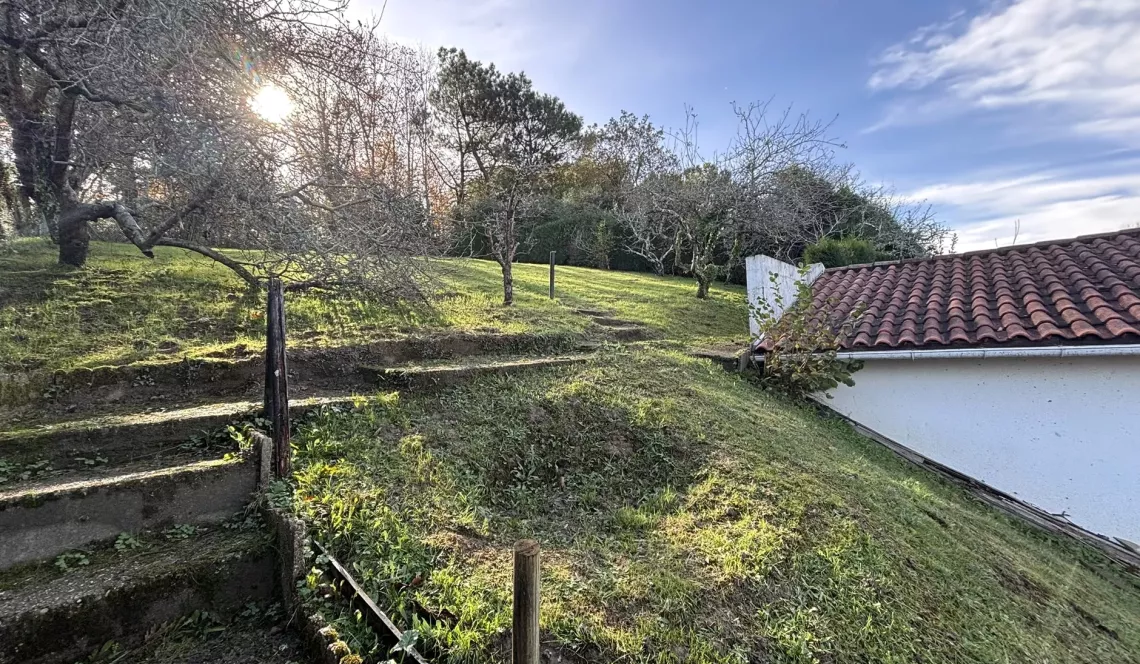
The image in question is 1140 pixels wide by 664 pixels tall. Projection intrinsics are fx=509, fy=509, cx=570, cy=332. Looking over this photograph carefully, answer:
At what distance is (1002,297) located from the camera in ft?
20.2

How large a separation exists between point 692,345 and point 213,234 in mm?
6402

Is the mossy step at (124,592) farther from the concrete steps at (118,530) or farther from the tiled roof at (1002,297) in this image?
the tiled roof at (1002,297)

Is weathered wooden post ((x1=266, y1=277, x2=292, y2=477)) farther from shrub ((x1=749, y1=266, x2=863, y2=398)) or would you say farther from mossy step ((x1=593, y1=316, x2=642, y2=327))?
shrub ((x1=749, y1=266, x2=863, y2=398))

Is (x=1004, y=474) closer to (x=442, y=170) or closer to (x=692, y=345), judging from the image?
(x=692, y=345)

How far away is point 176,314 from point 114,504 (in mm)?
3047

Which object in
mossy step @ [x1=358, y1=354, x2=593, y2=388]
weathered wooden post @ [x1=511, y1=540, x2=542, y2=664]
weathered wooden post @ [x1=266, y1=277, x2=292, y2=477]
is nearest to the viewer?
weathered wooden post @ [x1=511, y1=540, x2=542, y2=664]

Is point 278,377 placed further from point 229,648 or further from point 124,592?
point 229,648

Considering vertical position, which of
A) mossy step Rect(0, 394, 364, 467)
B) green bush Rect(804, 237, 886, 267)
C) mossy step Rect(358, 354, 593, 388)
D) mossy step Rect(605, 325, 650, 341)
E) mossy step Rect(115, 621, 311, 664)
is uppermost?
green bush Rect(804, 237, 886, 267)

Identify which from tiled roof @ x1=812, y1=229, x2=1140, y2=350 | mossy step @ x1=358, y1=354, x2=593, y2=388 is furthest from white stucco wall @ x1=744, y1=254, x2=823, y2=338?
mossy step @ x1=358, y1=354, x2=593, y2=388

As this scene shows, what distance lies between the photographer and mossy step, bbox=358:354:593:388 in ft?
15.2

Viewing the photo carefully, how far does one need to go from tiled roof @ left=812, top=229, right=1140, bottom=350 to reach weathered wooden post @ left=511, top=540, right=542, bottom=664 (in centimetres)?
573

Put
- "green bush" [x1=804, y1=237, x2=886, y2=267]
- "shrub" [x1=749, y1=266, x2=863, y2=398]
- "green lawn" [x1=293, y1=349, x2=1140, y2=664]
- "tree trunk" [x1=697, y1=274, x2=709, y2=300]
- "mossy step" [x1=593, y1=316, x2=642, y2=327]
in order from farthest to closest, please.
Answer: "green bush" [x1=804, y1=237, x2=886, y2=267] → "tree trunk" [x1=697, y1=274, x2=709, y2=300] → "mossy step" [x1=593, y1=316, x2=642, y2=327] → "shrub" [x1=749, y1=266, x2=863, y2=398] → "green lawn" [x1=293, y1=349, x2=1140, y2=664]

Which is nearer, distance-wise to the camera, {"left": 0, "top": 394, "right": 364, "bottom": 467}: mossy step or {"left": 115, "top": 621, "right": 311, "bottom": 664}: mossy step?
{"left": 115, "top": 621, "right": 311, "bottom": 664}: mossy step

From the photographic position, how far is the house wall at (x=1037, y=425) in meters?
4.92
